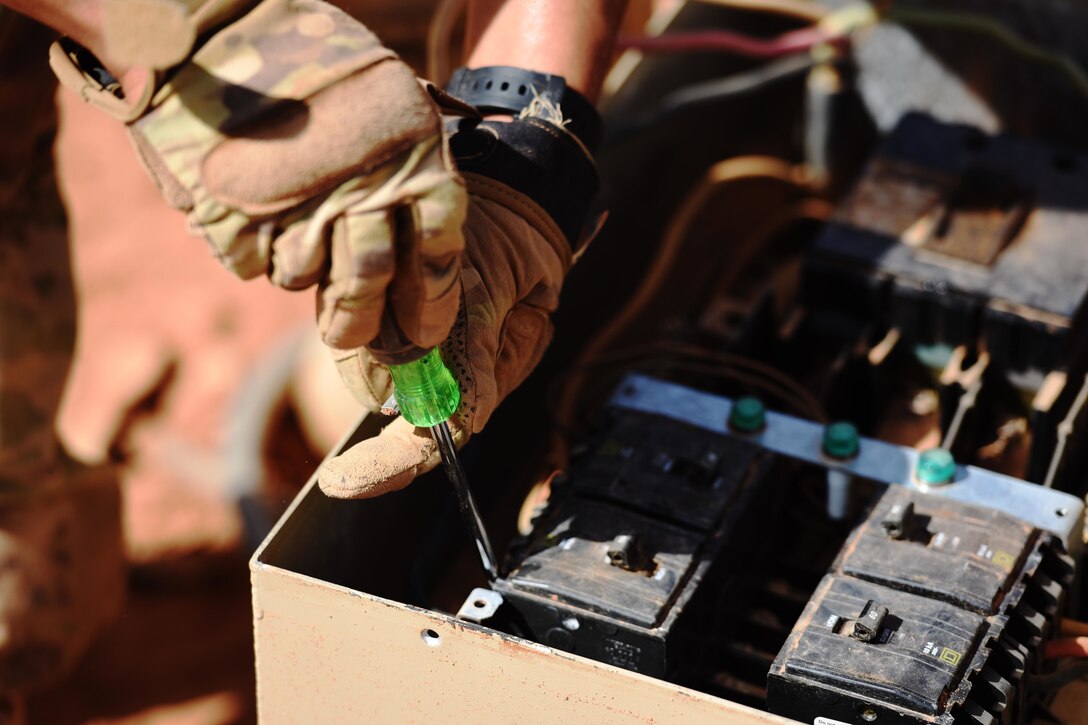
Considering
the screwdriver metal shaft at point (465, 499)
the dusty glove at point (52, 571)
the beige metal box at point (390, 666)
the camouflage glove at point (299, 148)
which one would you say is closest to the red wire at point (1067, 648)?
the beige metal box at point (390, 666)

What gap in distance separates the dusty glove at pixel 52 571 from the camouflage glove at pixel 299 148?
1.41 meters

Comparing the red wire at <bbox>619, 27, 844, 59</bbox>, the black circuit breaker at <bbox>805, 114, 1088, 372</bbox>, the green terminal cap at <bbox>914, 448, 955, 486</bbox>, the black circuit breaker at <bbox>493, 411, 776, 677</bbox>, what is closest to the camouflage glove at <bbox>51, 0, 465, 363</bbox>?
the black circuit breaker at <bbox>493, 411, 776, 677</bbox>

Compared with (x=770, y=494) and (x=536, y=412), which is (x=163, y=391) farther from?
(x=770, y=494)

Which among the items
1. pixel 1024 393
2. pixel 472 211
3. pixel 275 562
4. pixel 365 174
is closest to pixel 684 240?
pixel 1024 393

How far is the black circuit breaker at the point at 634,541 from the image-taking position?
4.52 ft

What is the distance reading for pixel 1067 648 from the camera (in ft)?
4.83

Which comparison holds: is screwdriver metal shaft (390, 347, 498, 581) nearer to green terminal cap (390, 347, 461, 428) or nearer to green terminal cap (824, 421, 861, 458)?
green terminal cap (390, 347, 461, 428)

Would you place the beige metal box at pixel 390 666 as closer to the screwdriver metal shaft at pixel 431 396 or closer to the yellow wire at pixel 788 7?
the screwdriver metal shaft at pixel 431 396

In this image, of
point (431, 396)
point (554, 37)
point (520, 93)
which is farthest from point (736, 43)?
point (431, 396)

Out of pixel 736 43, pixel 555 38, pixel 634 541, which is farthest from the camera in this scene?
pixel 736 43

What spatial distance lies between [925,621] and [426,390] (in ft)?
1.90

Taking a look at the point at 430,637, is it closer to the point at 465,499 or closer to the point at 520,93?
the point at 465,499

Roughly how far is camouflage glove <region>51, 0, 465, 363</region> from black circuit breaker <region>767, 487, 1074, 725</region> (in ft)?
1.94

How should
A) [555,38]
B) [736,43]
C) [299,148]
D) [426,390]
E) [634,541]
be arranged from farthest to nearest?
[736,43]
[555,38]
[634,541]
[426,390]
[299,148]
